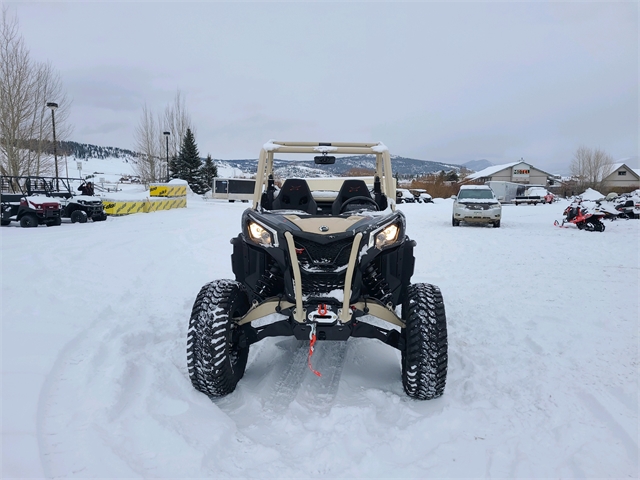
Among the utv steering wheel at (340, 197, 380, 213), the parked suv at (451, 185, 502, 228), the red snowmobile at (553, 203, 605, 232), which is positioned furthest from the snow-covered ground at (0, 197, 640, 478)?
the parked suv at (451, 185, 502, 228)

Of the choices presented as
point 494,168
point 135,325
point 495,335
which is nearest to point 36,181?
point 135,325

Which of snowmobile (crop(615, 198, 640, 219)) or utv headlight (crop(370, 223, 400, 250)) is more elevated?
utv headlight (crop(370, 223, 400, 250))

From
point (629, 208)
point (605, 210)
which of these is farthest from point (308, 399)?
point (629, 208)

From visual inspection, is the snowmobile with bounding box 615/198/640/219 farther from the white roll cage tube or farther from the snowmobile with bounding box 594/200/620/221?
the white roll cage tube

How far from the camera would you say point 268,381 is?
3355 millimetres

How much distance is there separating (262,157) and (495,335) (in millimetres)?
3084

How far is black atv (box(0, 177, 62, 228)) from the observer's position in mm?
14523

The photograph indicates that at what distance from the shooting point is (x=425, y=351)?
2.91 m

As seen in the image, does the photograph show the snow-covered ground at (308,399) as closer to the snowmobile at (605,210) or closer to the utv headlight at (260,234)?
the utv headlight at (260,234)

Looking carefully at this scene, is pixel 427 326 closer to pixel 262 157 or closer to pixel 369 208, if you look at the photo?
pixel 369 208

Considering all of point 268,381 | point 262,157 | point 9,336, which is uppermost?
point 262,157

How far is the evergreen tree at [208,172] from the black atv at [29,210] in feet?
105

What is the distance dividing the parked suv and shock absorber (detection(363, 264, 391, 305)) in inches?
557

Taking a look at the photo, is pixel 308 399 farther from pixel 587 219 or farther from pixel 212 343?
pixel 587 219
